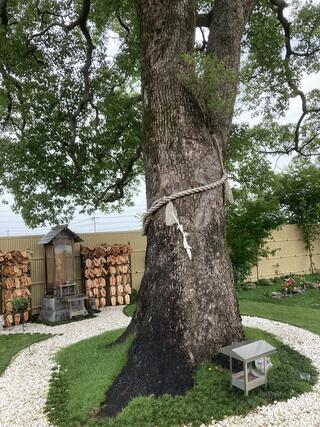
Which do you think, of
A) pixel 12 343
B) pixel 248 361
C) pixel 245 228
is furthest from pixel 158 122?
pixel 245 228

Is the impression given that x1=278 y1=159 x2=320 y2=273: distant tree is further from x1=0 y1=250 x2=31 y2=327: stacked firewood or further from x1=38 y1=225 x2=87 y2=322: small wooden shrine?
x1=0 y1=250 x2=31 y2=327: stacked firewood

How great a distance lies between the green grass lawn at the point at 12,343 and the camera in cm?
441

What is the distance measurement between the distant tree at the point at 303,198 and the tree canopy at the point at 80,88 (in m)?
3.51

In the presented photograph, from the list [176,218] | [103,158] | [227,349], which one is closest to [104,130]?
[103,158]

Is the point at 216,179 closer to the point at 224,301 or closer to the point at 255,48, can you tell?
the point at 224,301

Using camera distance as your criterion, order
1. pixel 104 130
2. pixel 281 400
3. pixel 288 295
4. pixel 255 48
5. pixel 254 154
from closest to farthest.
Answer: pixel 281 400 → pixel 255 48 → pixel 104 130 → pixel 288 295 → pixel 254 154

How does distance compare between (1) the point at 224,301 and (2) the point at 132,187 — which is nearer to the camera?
(1) the point at 224,301

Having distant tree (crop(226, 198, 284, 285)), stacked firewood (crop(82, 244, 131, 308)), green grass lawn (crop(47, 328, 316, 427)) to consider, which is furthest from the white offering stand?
stacked firewood (crop(82, 244, 131, 308))

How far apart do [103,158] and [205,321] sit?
567cm

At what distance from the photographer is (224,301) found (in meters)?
3.25

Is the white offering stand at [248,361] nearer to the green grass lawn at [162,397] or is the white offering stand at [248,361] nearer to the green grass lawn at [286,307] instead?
the green grass lawn at [162,397]

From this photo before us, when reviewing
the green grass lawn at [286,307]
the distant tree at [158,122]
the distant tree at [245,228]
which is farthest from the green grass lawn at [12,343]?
the distant tree at [245,228]

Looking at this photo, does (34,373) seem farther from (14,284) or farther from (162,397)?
(14,284)

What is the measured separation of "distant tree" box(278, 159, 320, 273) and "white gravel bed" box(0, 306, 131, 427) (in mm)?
7597
